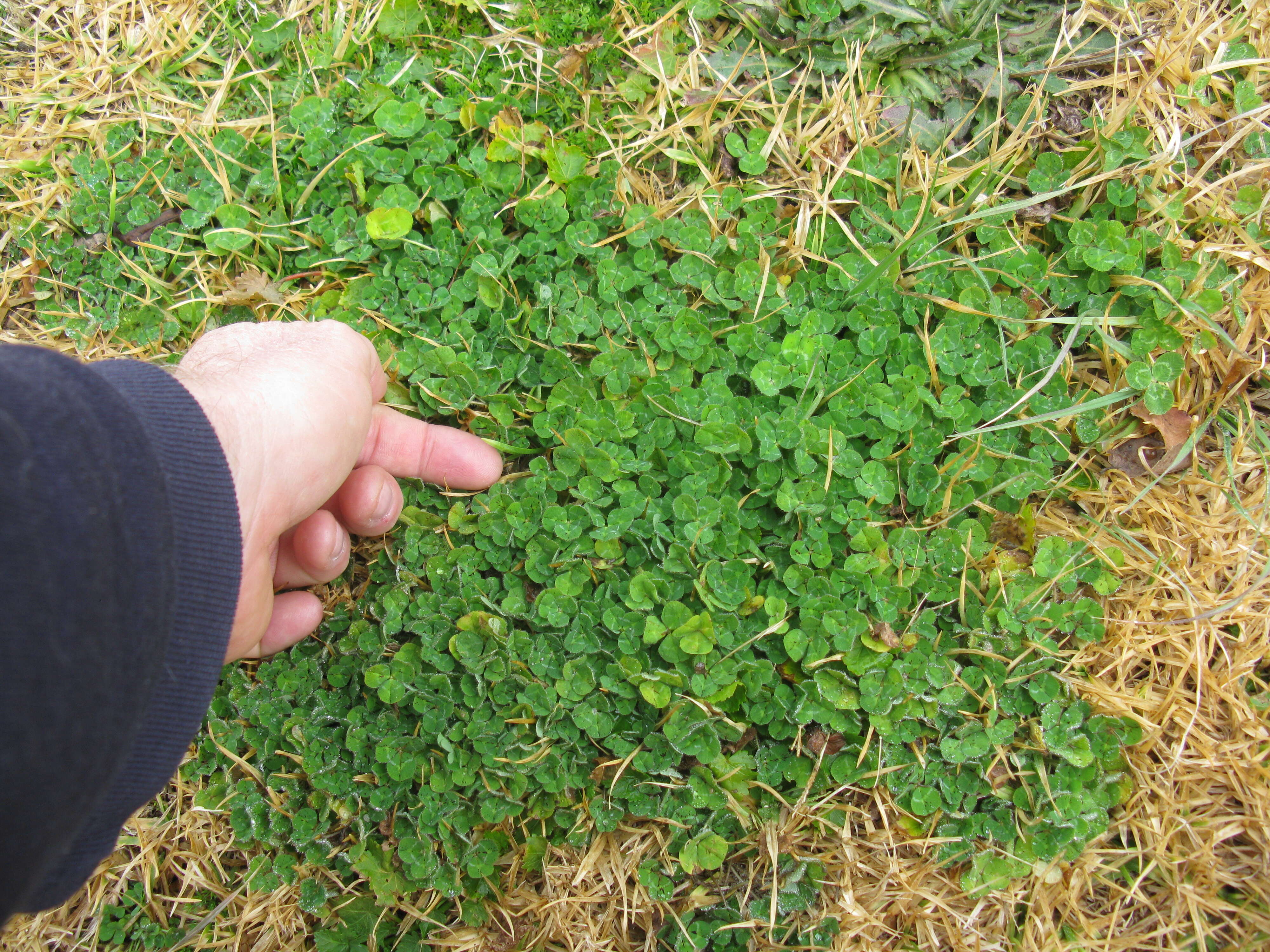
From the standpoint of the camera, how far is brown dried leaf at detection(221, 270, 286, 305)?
3074 mm

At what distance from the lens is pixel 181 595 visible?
5.77 feet

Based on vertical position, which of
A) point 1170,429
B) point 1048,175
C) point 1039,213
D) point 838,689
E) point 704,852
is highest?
point 1048,175

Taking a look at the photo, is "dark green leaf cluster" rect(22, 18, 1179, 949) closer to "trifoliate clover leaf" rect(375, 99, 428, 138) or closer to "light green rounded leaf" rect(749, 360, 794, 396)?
"light green rounded leaf" rect(749, 360, 794, 396)

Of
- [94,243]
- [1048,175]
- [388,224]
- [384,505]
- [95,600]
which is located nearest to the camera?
[95,600]

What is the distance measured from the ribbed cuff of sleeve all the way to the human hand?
15cm

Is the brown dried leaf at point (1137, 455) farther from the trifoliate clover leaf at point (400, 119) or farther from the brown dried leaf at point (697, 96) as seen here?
the trifoliate clover leaf at point (400, 119)

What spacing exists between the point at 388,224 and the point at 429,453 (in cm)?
94

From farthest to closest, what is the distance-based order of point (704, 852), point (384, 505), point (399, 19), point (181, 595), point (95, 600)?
point (399, 19)
point (384, 505)
point (704, 852)
point (181, 595)
point (95, 600)

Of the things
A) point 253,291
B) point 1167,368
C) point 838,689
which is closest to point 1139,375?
point 1167,368

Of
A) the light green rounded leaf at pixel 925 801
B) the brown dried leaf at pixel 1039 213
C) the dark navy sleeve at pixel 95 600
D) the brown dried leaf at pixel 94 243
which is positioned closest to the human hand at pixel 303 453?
the dark navy sleeve at pixel 95 600

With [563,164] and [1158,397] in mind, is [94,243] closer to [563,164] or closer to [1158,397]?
[563,164]

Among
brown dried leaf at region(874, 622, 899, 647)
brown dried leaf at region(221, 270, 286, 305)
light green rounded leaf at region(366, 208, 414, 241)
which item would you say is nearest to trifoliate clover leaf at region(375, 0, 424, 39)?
light green rounded leaf at region(366, 208, 414, 241)

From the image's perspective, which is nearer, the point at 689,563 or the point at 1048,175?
the point at 689,563

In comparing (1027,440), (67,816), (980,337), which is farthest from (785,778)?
(67,816)
